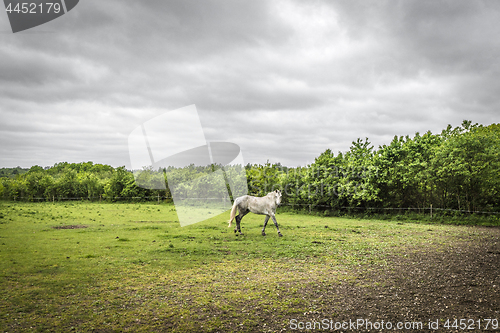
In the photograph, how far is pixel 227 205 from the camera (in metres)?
32.8

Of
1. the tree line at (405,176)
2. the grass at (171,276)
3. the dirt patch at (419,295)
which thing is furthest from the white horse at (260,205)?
the tree line at (405,176)

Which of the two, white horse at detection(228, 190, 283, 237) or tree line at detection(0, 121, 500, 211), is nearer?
white horse at detection(228, 190, 283, 237)

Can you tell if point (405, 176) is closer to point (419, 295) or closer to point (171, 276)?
point (419, 295)

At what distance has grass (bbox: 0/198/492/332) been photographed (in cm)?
488

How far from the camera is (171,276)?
23.5 ft

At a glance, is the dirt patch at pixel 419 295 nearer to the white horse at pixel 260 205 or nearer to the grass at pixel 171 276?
the grass at pixel 171 276

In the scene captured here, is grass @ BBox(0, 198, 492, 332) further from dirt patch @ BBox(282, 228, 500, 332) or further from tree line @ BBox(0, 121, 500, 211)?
tree line @ BBox(0, 121, 500, 211)

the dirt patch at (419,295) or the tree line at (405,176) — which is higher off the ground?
the tree line at (405,176)

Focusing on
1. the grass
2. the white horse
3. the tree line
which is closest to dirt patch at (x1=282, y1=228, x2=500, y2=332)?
the grass

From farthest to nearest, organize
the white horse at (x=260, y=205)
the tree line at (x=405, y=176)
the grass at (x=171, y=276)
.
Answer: the tree line at (x=405, y=176) < the white horse at (x=260, y=205) < the grass at (x=171, y=276)

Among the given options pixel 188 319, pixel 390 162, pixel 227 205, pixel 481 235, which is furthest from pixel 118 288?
pixel 227 205

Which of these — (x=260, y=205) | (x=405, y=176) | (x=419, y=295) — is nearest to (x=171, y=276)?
(x=419, y=295)

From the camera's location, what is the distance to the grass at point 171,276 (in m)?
4.88

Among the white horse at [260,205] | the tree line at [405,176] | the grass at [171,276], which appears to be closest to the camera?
the grass at [171,276]
